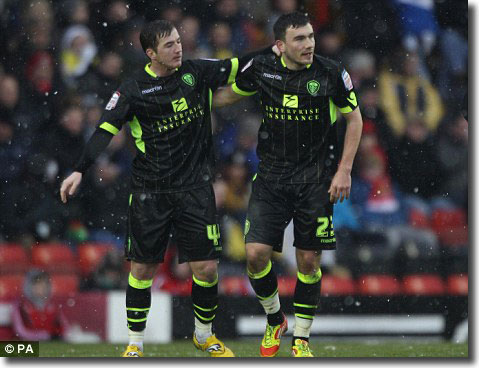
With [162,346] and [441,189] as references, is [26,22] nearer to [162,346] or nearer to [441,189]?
[162,346]

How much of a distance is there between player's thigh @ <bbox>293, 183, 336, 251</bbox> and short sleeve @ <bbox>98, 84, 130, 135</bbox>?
1256 millimetres

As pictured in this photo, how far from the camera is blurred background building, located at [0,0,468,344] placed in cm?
1016

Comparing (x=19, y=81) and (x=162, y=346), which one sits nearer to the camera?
(x=162, y=346)

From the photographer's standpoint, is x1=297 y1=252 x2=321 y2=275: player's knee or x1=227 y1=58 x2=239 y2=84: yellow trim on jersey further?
x1=227 y1=58 x2=239 y2=84: yellow trim on jersey

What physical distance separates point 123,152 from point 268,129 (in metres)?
3.59

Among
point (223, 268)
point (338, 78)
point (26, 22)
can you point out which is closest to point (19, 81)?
point (26, 22)

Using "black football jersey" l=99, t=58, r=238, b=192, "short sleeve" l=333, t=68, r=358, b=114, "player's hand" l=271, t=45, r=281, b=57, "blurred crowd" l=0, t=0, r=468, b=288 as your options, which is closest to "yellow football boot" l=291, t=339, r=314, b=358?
"black football jersey" l=99, t=58, r=238, b=192

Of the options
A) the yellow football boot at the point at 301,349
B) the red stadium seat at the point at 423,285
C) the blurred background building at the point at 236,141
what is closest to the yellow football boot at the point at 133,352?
the yellow football boot at the point at 301,349

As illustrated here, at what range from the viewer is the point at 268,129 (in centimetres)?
719

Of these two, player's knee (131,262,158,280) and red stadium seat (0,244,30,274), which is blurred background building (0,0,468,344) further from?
player's knee (131,262,158,280)

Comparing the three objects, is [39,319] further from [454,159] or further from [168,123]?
[454,159]

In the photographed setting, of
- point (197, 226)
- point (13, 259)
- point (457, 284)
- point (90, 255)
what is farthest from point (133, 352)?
point (457, 284)

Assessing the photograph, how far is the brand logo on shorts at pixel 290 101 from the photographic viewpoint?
7.09 m

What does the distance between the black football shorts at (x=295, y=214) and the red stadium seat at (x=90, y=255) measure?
318cm
